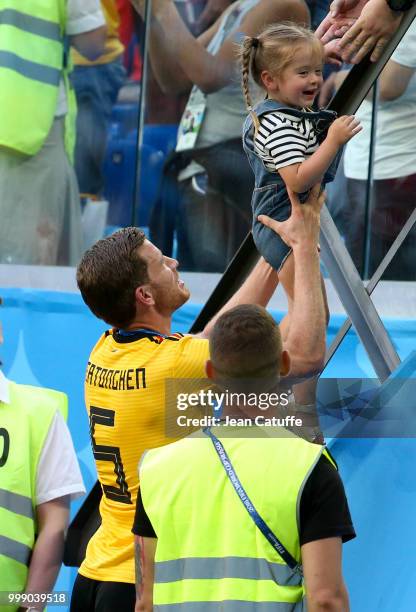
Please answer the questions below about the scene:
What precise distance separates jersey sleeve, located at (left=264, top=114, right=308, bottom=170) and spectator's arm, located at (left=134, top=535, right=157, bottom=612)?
0.92 m

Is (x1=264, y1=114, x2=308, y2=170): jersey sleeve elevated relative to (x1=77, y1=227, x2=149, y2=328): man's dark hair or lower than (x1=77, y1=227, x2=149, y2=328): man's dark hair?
elevated

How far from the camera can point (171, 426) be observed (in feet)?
7.29

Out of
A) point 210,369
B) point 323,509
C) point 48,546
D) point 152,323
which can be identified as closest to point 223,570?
point 323,509

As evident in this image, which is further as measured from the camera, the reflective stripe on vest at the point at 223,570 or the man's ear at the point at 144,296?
the man's ear at the point at 144,296

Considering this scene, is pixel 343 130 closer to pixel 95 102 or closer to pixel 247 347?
pixel 247 347

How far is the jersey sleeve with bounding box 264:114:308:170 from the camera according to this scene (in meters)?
2.35

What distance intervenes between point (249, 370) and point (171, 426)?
0.43m

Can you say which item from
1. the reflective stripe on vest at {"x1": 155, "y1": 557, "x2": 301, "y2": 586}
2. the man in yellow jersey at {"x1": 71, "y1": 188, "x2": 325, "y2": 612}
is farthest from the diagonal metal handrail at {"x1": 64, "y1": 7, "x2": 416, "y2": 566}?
the reflective stripe on vest at {"x1": 155, "y1": 557, "x2": 301, "y2": 586}

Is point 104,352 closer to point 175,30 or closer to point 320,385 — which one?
point 320,385

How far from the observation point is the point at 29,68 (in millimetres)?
4656

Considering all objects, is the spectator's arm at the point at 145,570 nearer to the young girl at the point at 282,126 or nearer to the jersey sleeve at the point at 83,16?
the young girl at the point at 282,126

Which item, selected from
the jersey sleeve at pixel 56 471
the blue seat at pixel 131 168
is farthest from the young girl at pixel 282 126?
the blue seat at pixel 131 168

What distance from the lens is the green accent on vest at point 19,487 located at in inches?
96.5

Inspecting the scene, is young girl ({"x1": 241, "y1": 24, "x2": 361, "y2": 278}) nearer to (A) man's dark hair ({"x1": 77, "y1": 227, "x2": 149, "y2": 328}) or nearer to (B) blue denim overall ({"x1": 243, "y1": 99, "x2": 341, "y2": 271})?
(B) blue denim overall ({"x1": 243, "y1": 99, "x2": 341, "y2": 271})
